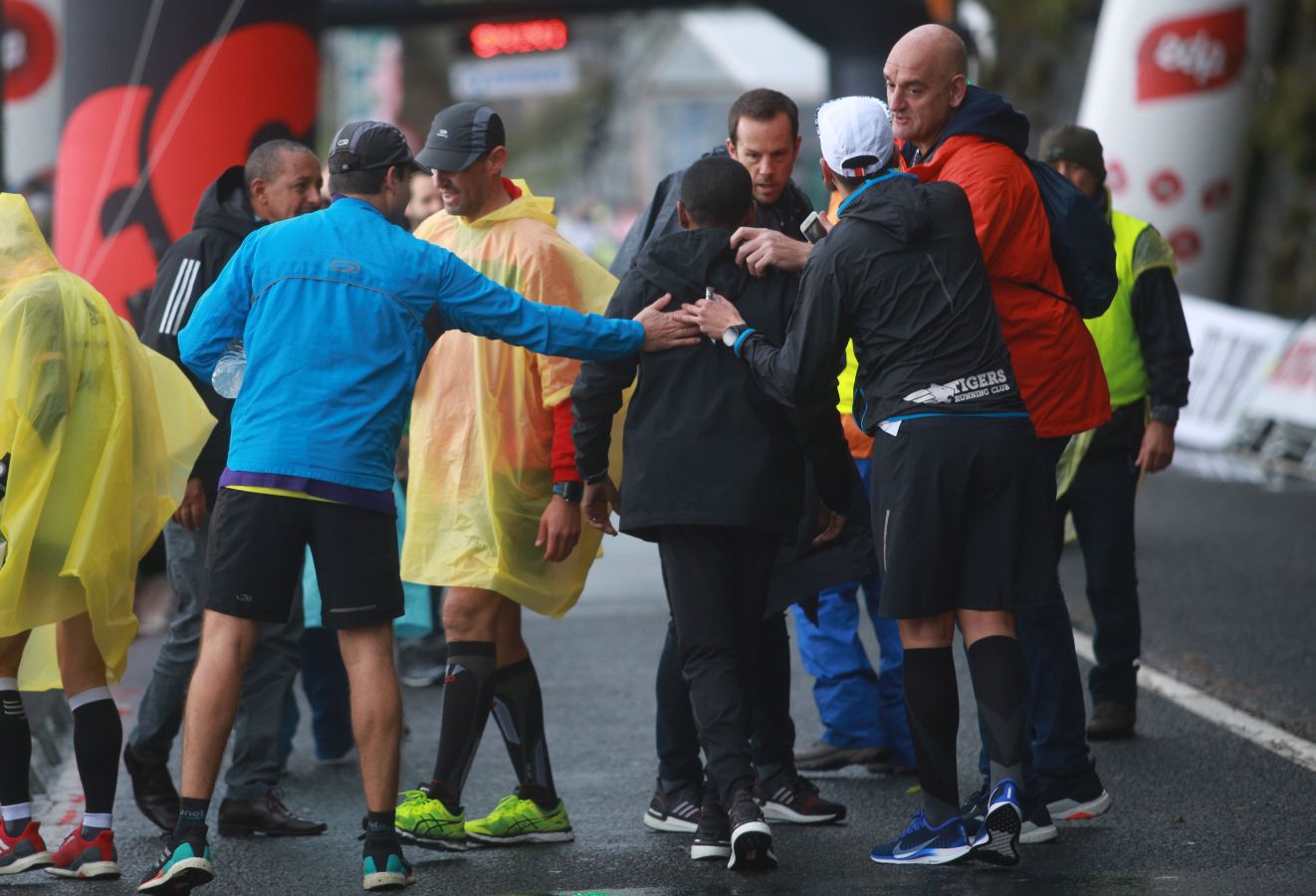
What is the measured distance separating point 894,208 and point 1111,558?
2184 millimetres

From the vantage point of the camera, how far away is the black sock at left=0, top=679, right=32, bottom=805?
17.0ft

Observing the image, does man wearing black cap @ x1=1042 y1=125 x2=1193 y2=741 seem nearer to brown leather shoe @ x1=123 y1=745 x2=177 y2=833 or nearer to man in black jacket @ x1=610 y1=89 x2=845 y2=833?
man in black jacket @ x1=610 y1=89 x2=845 y2=833

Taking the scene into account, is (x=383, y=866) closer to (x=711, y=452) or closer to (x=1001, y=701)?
(x=711, y=452)

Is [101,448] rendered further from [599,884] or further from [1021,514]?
[1021,514]

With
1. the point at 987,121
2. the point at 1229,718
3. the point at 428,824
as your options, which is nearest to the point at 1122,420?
the point at 1229,718

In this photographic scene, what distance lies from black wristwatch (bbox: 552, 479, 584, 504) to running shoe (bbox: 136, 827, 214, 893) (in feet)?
4.45

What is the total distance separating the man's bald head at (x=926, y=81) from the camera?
521 centimetres

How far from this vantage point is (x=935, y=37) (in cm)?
523

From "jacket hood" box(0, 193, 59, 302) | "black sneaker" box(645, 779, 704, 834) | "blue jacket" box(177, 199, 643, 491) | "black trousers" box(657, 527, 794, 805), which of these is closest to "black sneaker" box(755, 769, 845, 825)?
"black sneaker" box(645, 779, 704, 834)

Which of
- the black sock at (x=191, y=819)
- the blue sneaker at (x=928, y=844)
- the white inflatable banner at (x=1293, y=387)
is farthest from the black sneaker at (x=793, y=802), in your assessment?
the white inflatable banner at (x=1293, y=387)

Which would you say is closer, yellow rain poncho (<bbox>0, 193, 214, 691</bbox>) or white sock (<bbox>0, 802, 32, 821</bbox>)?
yellow rain poncho (<bbox>0, 193, 214, 691</bbox>)

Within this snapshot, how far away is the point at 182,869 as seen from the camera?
469cm

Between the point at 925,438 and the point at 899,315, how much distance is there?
31 centimetres

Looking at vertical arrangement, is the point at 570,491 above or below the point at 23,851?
above
